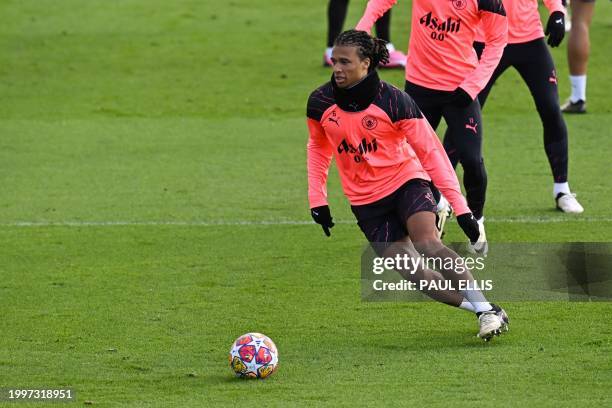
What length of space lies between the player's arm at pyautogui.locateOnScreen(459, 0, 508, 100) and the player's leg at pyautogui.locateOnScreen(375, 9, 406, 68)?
23.6 feet

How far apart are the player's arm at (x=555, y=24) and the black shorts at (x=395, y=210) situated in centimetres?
306

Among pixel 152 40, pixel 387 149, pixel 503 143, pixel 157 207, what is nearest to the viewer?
pixel 387 149

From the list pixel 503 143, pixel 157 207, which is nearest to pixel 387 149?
pixel 157 207

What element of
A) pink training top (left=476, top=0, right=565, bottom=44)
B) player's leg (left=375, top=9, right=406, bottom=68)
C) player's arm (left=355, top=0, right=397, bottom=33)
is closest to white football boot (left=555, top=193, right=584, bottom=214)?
pink training top (left=476, top=0, right=565, bottom=44)

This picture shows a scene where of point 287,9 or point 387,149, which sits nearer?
point 387,149

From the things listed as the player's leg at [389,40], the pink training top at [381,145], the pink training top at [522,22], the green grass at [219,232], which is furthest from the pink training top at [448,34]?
the player's leg at [389,40]

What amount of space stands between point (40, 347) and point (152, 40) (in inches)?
513

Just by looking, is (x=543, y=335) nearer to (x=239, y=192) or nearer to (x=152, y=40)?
(x=239, y=192)

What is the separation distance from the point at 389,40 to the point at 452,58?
8.18 metres

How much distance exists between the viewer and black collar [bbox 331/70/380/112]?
305 inches

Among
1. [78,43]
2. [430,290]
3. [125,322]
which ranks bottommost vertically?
[78,43]

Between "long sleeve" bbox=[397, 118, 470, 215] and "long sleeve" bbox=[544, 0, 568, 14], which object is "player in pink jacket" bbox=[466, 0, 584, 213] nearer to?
"long sleeve" bbox=[544, 0, 568, 14]

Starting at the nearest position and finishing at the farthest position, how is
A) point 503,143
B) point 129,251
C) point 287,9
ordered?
point 129,251 < point 503,143 < point 287,9

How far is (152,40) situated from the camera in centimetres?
2056
